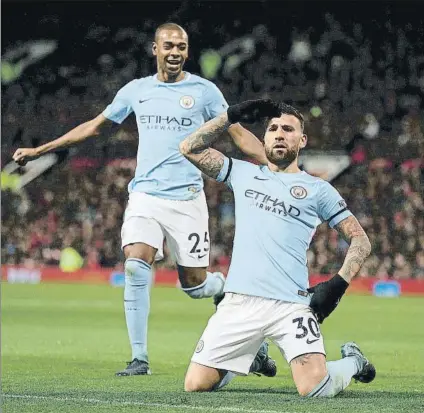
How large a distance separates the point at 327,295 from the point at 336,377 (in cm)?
53

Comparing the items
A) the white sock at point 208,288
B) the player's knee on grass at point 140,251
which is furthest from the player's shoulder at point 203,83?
the white sock at point 208,288

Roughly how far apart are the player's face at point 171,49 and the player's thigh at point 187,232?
0.98 meters

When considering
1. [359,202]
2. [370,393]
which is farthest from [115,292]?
[370,393]

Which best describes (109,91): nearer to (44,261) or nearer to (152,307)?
(44,261)

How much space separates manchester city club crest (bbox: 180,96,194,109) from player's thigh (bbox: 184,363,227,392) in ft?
7.96

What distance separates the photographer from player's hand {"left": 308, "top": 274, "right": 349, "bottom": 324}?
22.2 feet

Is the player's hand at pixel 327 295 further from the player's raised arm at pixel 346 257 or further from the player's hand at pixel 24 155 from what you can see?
the player's hand at pixel 24 155

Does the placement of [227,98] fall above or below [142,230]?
above

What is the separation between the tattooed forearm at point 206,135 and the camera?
284 inches

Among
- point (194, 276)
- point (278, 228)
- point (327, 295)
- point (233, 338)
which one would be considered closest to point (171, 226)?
point (194, 276)

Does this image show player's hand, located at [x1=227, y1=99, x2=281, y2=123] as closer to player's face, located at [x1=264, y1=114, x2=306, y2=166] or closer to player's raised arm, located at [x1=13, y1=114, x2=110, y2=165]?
player's face, located at [x1=264, y1=114, x2=306, y2=166]

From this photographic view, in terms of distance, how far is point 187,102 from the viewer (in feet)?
29.6

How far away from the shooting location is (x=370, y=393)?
292 inches

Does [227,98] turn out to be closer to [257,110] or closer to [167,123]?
[167,123]
